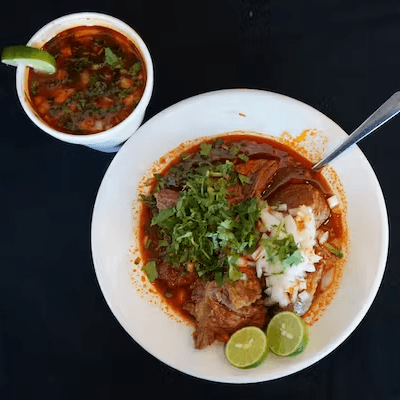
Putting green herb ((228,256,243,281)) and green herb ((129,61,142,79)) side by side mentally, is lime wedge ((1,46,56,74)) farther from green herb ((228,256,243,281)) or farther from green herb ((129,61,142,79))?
green herb ((228,256,243,281))

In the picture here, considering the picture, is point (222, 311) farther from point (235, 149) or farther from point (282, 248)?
point (235, 149)

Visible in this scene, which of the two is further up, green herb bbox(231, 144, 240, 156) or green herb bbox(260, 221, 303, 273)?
green herb bbox(231, 144, 240, 156)

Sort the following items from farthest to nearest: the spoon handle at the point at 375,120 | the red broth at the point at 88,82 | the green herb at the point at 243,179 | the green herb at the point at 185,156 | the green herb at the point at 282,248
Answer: the green herb at the point at 185,156 → the green herb at the point at 243,179 → the red broth at the point at 88,82 → the green herb at the point at 282,248 → the spoon handle at the point at 375,120

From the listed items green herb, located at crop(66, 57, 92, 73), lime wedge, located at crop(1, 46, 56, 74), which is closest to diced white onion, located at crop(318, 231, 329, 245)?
green herb, located at crop(66, 57, 92, 73)

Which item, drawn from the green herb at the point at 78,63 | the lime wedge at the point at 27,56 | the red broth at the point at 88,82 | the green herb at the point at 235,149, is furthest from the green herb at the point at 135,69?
the green herb at the point at 235,149

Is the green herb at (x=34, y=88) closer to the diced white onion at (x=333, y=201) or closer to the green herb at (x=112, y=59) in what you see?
the green herb at (x=112, y=59)

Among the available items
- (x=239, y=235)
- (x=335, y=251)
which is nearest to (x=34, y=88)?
(x=239, y=235)

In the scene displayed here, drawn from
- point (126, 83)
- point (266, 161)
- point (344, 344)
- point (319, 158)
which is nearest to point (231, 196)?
point (266, 161)
